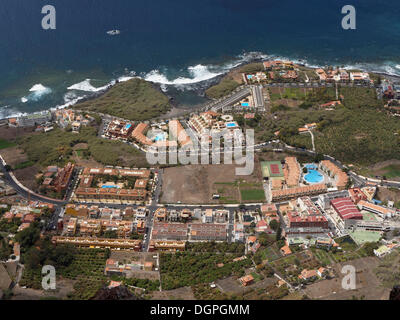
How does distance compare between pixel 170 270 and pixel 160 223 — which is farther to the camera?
pixel 160 223

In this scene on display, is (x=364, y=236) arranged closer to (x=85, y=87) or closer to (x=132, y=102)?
(x=132, y=102)

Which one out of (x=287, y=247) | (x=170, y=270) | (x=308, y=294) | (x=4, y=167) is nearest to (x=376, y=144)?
(x=287, y=247)

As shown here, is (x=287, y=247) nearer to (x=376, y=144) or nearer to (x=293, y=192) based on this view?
(x=293, y=192)

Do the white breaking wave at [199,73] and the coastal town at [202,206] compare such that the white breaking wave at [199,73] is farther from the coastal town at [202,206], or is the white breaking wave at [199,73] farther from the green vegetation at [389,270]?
the green vegetation at [389,270]

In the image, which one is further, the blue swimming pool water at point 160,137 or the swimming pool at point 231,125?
the swimming pool at point 231,125

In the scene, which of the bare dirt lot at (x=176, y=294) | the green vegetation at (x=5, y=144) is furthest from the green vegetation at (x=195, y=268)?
the green vegetation at (x=5, y=144)

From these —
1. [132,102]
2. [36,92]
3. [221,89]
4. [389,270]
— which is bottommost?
[389,270]

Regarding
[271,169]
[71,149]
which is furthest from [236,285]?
[71,149]
